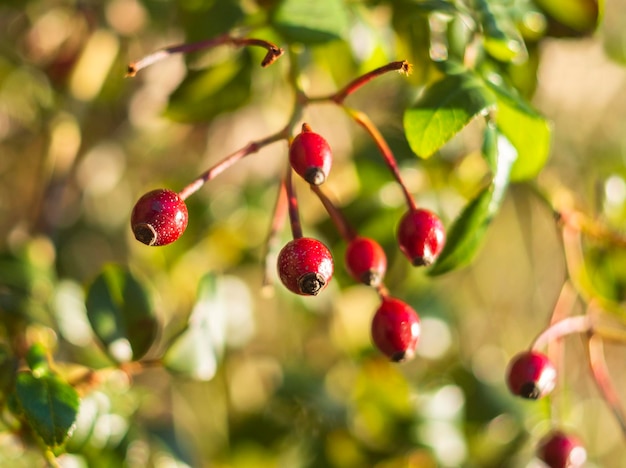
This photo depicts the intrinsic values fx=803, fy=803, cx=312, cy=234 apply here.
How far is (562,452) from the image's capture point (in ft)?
3.38

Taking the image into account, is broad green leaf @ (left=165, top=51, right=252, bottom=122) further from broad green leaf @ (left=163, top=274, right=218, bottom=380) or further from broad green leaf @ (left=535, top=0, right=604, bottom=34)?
broad green leaf @ (left=535, top=0, right=604, bottom=34)

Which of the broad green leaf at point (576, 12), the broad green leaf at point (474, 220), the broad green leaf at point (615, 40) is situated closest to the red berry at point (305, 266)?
the broad green leaf at point (474, 220)

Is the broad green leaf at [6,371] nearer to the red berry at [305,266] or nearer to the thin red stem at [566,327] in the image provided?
the red berry at [305,266]

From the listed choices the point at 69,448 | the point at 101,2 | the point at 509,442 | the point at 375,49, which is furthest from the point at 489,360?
the point at 101,2

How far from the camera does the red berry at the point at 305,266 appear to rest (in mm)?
767

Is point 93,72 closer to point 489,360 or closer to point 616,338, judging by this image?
point 489,360

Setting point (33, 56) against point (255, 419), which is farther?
point (33, 56)

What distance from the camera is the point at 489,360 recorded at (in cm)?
160

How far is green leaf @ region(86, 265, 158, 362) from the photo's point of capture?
1051 millimetres

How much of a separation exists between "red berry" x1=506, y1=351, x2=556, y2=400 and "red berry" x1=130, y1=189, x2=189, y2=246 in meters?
0.46

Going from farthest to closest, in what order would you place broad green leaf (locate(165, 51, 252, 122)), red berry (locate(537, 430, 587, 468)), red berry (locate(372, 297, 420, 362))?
broad green leaf (locate(165, 51, 252, 122))
red berry (locate(537, 430, 587, 468))
red berry (locate(372, 297, 420, 362))

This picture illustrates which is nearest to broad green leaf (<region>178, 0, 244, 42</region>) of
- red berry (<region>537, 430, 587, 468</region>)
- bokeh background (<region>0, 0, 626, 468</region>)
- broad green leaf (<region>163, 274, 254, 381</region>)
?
bokeh background (<region>0, 0, 626, 468</region>)

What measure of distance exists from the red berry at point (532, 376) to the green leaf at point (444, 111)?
298mm

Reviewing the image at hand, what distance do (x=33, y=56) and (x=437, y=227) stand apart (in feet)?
4.09
